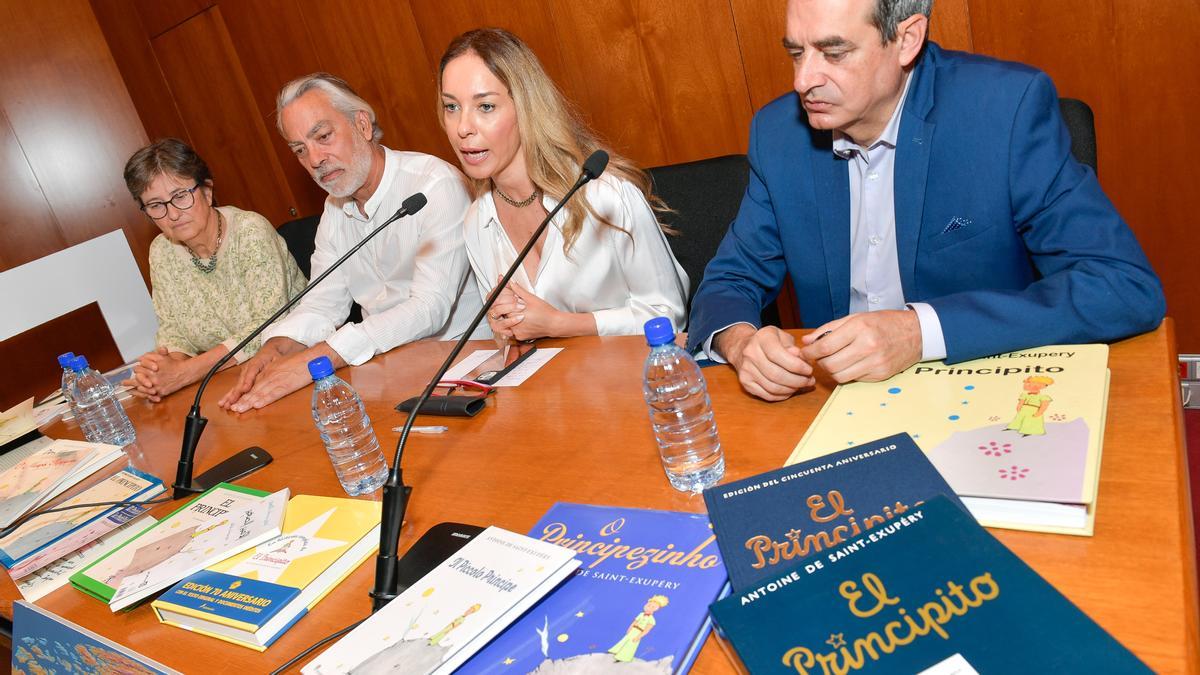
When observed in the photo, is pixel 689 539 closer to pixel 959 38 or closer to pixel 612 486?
pixel 612 486

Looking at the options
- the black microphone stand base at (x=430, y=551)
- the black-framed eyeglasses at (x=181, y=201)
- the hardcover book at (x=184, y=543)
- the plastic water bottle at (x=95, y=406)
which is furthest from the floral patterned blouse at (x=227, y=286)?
the black microphone stand base at (x=430, y=551)

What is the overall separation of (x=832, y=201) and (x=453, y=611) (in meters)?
1.05

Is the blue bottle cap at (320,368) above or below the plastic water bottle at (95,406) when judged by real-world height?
above

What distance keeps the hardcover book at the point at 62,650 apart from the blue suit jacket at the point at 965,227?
975mm

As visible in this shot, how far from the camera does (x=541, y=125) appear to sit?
209 cm

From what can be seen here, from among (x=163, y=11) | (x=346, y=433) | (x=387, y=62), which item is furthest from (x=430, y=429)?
(x=163, y=11)

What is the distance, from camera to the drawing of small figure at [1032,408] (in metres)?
0.95

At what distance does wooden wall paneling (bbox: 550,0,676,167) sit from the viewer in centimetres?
284

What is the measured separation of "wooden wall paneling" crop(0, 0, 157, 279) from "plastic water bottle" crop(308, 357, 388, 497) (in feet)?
12.7

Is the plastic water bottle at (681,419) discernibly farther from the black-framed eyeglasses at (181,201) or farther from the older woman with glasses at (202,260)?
the black-framed eyeglasses at (181,201)

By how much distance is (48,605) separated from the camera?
130cm

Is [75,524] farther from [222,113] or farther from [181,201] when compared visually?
[222,113]

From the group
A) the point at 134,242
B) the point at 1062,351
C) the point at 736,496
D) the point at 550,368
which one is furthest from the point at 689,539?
the point at 134,242

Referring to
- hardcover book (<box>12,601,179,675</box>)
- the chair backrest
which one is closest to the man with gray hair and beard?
hardcover book (<box>12,601,179,675</box>)
